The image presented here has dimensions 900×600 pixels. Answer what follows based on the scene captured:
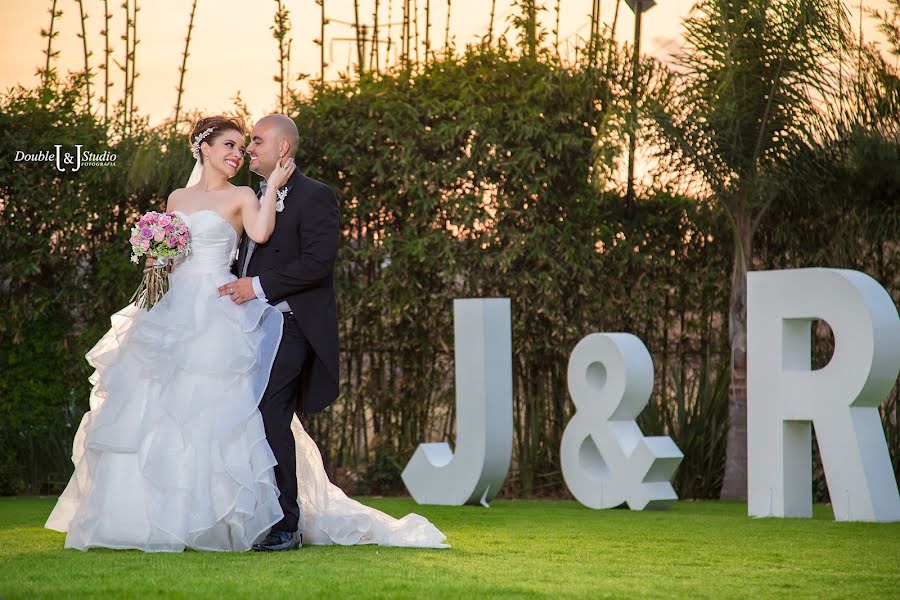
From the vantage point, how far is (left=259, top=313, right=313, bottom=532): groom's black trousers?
180 inches

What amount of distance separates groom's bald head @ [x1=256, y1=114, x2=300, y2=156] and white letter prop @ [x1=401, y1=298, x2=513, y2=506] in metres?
2.66

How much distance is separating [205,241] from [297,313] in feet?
1.68

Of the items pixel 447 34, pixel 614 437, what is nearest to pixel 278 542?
pixel 614 437

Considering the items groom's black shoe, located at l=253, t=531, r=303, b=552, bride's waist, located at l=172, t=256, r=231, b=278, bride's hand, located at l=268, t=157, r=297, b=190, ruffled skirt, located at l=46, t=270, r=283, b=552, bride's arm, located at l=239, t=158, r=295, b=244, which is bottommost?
groom's black shoe, located at l=253, t=531, r=303, b=552

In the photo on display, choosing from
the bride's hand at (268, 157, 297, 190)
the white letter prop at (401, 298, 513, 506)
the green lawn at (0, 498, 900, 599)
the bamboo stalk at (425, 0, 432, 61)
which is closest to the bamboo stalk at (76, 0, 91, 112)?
the bamboo stalk at (425, 0, 432, 61)

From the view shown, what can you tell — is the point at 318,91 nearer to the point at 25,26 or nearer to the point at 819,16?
the point at 25,26

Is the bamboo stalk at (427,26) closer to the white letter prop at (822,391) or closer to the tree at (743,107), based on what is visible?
the tree at (743,107)

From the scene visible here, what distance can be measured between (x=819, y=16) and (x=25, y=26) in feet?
19.3

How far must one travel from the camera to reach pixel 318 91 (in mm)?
8648

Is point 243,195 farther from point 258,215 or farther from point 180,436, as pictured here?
point 180,436

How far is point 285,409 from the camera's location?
466cm

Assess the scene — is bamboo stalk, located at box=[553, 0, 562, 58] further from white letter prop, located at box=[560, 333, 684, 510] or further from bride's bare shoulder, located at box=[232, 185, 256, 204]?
bride's bare shoulder, located at box=[232, 185, 256, 204]

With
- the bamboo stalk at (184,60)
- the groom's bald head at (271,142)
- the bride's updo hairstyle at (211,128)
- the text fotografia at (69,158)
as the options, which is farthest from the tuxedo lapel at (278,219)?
the bamboo stalk at (184,60)

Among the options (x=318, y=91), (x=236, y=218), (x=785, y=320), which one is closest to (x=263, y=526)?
(x=236, y=218)
